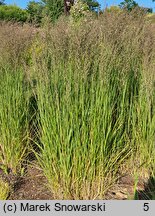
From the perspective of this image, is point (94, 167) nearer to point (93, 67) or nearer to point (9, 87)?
point (93, 67)

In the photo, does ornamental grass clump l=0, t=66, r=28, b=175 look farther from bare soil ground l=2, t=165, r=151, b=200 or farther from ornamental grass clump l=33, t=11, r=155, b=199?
ornamental grass clump l=33, t=11, r=155, b=199

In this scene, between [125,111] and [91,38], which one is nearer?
[91,38]

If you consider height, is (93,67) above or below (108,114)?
above

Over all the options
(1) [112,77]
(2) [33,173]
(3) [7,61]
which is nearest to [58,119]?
(1) [112,77]

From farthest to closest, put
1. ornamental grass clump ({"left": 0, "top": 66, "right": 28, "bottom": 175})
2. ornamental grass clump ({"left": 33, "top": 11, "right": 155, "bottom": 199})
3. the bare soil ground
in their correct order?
ornamental grass clump ({"left": 0, "top": 66, "right": 28, "bottom": 175}) < the bare soil ground < ornamental grass clump ({"left": 33, "top": 11, "right": 155, "bottom": 199})

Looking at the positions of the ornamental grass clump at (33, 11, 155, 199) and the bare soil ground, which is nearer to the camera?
the ornamental grass clump at (33, 11, 155, 199)

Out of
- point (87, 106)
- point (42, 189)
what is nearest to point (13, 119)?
point (42, 189)

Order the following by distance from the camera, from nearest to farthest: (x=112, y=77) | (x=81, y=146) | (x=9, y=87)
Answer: (x=81, y=146), (x=112, y=77), (x=9, y=87)

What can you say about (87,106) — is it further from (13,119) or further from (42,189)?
(13,119)

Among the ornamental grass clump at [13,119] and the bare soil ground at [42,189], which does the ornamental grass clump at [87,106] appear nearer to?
the bare soil ground at [42,189]

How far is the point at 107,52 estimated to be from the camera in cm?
344

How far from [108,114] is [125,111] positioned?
21.0 inches

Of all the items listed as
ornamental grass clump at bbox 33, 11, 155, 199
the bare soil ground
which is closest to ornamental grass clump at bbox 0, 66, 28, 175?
the bare soil ground

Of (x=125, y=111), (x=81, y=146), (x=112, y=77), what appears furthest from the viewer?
(x=125, y=111)
